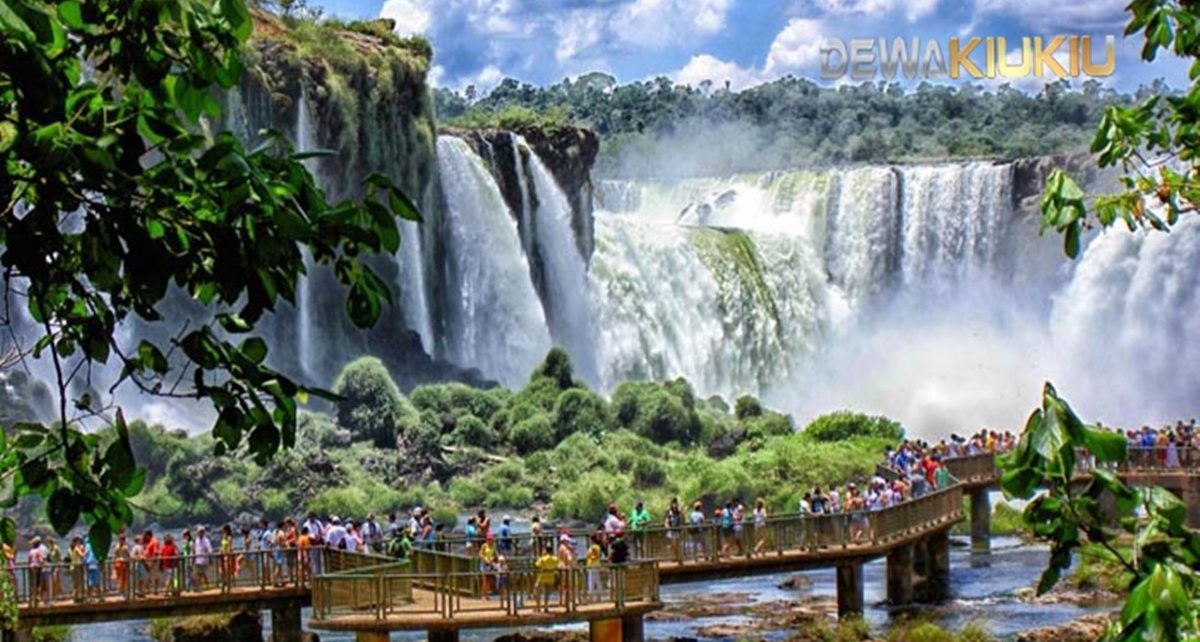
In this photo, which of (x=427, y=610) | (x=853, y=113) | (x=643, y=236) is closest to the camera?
(x=427, y=610)

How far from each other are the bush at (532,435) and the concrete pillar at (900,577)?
20.0 meters

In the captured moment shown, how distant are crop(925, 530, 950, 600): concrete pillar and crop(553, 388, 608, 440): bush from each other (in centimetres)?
1813

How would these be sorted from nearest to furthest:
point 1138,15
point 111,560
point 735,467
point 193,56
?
point 193,56 → point 1138,15 → point 111,560 → point 735,467

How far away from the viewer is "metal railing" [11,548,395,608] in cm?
2317

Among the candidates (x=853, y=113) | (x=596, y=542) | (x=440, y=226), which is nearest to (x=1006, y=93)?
(x=853, y=113)

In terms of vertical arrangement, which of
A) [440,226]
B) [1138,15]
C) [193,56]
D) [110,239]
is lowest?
[110,239]

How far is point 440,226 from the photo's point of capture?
59.1 metres

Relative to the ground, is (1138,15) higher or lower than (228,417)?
higher

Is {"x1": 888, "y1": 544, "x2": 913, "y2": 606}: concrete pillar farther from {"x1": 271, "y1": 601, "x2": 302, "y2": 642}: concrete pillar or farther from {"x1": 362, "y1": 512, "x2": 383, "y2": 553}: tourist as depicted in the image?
{"x1": 271, "y1": 601, "x2": 302, "y2": 642}: concrete pillar

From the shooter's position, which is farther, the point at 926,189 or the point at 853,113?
the point at 853,113

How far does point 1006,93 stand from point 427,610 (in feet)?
384

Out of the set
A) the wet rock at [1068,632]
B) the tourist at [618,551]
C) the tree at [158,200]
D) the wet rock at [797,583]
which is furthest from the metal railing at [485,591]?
the tree at [158,200]

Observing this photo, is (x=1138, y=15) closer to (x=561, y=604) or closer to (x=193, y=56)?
(x=193, y=56)

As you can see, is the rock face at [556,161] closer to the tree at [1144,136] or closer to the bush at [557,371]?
the bush at [557,371]
